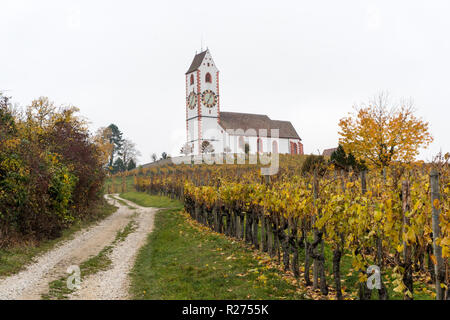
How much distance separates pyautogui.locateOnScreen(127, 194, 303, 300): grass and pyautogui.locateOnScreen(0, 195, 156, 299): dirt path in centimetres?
38

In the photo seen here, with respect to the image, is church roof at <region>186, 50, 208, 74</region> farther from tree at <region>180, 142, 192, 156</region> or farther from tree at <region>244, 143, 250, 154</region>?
tree at <region>244, 143, 250, 154</region>

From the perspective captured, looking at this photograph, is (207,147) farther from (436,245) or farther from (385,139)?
(436,245)

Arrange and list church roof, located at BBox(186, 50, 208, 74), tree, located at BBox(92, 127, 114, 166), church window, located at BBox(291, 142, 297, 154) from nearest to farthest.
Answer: tree, located at BBox(92, 127, 114, 166) < church roof, located at BBox(186, 50, 208, 74) < church window, located at BBox(291, 142, 297, 154)

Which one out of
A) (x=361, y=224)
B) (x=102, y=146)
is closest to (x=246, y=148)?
(x=102, y=146)

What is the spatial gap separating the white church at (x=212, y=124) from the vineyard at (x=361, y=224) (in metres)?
39.5

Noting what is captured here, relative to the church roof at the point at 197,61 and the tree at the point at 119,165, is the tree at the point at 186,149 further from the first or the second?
the tree at the point at 119,165

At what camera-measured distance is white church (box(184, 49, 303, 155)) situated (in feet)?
180

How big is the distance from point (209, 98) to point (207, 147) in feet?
24.7

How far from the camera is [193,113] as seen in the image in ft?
184

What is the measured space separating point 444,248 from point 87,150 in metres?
18.7

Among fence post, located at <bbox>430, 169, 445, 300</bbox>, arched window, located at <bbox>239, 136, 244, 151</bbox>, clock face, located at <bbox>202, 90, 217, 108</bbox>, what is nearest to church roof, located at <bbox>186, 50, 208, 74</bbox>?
clock face, located at <bbox>202, 90, 217, 108</bbox>

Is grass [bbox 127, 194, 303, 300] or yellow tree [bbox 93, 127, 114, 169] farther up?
yellow tree [bbox 93, 127, 114, 169]
